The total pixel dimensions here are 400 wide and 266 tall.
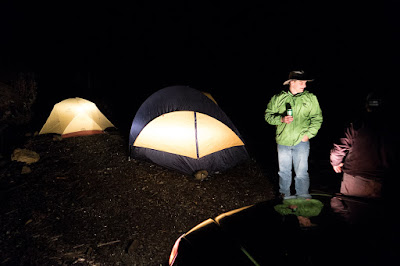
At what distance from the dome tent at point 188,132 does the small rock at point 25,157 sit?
123 inches

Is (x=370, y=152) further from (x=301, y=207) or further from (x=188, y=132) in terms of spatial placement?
(x=188, y=132)

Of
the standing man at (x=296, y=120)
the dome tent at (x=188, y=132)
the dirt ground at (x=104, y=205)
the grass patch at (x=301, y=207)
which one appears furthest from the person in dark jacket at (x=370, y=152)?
the dome tent at (x=188, y=132)

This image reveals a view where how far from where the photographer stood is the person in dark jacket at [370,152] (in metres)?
2.37

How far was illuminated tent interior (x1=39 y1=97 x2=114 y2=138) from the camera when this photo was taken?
8.44m

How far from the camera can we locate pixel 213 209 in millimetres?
4289

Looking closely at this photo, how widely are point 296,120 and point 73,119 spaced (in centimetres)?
844

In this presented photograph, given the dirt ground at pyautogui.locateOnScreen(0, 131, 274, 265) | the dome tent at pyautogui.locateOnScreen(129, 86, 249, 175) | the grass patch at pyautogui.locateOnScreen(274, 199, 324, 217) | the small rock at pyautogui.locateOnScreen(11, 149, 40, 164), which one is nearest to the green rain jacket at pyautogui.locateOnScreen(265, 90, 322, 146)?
the grass patch at pyautogui.locateOnScreen(274, 199, 324, 217)

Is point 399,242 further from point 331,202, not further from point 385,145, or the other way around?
point 385,145

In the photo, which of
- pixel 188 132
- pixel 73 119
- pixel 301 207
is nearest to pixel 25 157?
pixel 73 119

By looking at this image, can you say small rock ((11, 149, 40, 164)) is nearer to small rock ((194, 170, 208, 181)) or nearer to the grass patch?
small rock ((194, 170, 208, 181))

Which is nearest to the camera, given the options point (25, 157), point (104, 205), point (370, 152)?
point (370, 152)

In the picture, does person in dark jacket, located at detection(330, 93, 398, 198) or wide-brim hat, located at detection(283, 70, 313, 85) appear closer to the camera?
person in dark jacket, located at detection(330, 93, 398, 198)

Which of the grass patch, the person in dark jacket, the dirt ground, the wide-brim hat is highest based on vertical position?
the wide-brim hat

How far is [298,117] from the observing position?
140 inches
